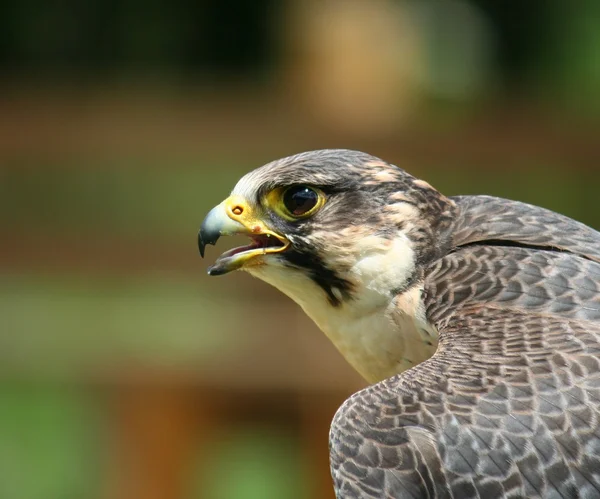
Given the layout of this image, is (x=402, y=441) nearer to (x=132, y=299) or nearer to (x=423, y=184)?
(x=423, y=184)

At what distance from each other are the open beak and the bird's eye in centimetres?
8

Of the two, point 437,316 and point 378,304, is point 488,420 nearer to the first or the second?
point 437,316

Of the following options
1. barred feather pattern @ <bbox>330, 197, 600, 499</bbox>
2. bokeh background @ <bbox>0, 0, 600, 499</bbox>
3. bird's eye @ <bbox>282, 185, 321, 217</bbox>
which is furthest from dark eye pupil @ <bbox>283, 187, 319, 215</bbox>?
bokeh background @ <bbox>0, 0, 600, 499</bbox>

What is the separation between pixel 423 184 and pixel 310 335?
10.4 feet

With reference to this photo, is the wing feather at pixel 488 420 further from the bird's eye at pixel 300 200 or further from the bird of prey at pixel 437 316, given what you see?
the bird's eye at pixel 300 200

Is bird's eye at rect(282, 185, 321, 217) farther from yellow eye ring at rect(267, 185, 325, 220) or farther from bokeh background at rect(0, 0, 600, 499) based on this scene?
bokeh background at rect(0, 0, 600, 499)

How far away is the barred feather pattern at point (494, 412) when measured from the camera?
2.26m

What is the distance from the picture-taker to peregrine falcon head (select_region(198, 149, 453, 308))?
292cm

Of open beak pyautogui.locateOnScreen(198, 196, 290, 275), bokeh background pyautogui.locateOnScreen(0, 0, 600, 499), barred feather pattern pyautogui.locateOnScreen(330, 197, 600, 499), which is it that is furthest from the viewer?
bokeh background pyautogui.locateOnScreen(0, 0, 600, 499)

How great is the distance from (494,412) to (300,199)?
35.3 inches

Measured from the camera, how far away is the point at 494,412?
2303mm

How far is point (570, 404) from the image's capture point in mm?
2291

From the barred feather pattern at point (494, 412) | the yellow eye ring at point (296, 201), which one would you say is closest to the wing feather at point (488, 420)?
the barred feather pattern at point (494, 412)

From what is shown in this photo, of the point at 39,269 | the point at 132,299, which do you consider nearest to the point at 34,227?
the point at 39,269
